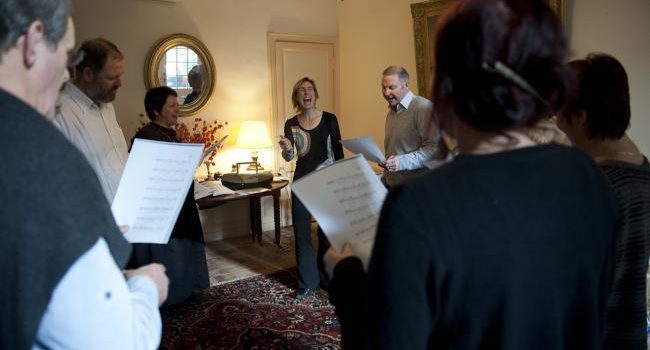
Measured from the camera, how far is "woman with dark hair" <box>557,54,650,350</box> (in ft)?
4.20

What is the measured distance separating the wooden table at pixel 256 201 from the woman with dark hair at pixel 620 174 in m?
3.02

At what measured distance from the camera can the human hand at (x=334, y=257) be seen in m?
0.99

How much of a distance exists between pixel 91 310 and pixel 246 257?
3614mm

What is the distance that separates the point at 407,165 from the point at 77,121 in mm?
1889

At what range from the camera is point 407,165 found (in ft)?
9.39

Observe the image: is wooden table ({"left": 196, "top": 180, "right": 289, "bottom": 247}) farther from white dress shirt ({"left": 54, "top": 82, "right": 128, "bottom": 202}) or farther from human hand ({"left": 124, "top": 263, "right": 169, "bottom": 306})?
human hand ({"left": 124, "top": 263, "right": 169, "bottom": 306})

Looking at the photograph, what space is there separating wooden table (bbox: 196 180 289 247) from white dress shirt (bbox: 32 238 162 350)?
10.0 feet

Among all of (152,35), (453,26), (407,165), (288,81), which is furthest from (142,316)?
(288,81)

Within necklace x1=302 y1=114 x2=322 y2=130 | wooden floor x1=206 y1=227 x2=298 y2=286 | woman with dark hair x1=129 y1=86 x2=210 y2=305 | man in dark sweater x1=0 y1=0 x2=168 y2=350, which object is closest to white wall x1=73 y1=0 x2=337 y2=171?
wooden floor x1=206 y1=227 x2=298 y2=286

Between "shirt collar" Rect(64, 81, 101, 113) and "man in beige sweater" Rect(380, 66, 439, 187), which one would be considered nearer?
"shirt collar" Rect(64, 81, 101, 113)

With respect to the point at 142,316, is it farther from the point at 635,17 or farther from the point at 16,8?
the point at 635,17

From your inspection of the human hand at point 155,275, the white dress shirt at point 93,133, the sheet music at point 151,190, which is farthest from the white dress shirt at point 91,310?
the white dress shirt at point 93,133

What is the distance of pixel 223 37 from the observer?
461 centimetres

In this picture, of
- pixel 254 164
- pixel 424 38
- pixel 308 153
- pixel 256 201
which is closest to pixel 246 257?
pixel 256 201
